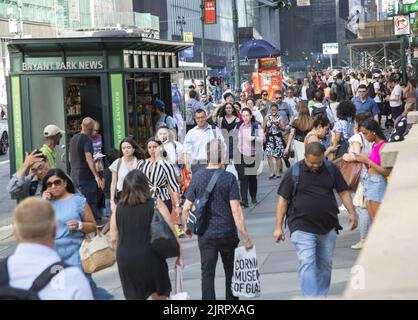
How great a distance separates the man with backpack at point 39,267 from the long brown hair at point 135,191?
11.4 ft

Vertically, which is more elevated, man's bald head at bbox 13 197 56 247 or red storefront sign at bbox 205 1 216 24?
red storefront sign at bbox 205 1 216 24

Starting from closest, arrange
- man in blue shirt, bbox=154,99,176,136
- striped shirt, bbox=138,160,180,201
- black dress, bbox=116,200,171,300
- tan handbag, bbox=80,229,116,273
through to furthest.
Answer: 1. black dress, bbox=116,200,171,300
2. tan handbag, bbox=80,229,116,273
3. striped shirt, bbox=138,160,180,201
4. man in blue shirt, bbox=154,99,176,136

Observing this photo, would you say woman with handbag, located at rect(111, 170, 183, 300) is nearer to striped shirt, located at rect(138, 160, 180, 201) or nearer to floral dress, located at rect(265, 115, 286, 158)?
striped shirt, located at rect(138, 160, 180, 201)

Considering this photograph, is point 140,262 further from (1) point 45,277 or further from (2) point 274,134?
(2) point 274,134

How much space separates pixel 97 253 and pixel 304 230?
183cm

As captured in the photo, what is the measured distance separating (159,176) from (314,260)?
3510 mm

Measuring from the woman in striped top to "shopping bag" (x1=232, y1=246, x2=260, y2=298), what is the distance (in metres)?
2.85

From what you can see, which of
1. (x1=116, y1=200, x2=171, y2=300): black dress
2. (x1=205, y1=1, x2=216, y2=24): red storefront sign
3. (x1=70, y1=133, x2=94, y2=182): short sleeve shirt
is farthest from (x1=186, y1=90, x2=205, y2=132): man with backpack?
(x1=205, y1=1, x2=216, y2=24): red storefront sign

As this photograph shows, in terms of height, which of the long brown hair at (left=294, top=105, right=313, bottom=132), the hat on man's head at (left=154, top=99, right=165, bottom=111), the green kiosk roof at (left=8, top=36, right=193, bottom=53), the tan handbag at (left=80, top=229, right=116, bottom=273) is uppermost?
the green kiosk roof at (left=8, top=36, right=193, bottom=53)

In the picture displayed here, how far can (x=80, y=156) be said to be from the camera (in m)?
15.2

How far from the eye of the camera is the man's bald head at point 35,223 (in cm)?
470

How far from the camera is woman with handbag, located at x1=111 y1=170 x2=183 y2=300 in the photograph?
796cm
